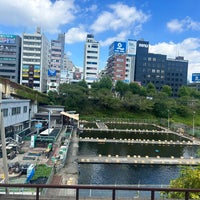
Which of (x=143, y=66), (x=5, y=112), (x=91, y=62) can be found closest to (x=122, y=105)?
(x=91, y=62)

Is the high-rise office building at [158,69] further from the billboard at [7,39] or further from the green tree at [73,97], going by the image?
the billboard at [7,39]

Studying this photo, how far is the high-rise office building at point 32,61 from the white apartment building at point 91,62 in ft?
58.8

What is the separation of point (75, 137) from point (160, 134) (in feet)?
58.1

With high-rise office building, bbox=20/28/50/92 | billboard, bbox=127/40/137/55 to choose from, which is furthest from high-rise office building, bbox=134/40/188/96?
high-rise office building, bbox=20/28/50/92

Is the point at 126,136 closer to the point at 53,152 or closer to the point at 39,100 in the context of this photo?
the point at 53,152

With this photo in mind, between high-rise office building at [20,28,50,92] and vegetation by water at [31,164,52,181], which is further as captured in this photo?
high-rise office building at [20,28,50,92]

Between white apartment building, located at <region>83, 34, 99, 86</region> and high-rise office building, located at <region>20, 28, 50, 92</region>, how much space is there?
17937 mm

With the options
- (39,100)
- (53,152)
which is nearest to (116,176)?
(53,152)

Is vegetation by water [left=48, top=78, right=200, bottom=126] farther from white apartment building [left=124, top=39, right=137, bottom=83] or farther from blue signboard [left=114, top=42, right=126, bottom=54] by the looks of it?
blue signboard [left=114, top=42, right=126, bottom=54]

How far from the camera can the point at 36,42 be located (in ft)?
258

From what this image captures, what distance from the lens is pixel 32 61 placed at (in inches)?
3071

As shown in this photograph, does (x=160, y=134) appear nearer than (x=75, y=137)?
No

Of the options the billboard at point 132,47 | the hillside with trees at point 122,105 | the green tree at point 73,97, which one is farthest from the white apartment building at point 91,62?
the green tree at point 73,97

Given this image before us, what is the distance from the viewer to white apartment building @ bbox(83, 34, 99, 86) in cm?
8969
